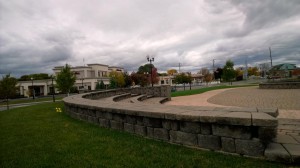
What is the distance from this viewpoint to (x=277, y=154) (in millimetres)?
2963

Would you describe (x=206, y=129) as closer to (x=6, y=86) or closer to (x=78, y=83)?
(x=6, y=86)

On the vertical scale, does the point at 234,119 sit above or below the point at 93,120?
above

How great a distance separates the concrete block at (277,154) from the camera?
114 inches

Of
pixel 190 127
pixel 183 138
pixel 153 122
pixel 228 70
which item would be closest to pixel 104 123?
pixel 153 122

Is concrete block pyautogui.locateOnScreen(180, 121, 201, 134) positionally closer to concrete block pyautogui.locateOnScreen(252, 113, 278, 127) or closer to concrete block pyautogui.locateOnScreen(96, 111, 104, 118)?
concrete block pyautogui.locateOnScreen(252, 113, 278, 127)

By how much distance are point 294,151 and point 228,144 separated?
0.90 m

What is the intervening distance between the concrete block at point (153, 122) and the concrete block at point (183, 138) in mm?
346

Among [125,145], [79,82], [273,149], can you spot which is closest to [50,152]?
[125,145]

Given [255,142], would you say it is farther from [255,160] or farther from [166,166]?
[166,166]

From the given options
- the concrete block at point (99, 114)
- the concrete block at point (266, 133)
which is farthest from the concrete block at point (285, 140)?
the concrete block at point (99, 114)

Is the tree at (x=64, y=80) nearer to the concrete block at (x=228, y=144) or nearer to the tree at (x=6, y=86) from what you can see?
the tree at (x=6, y=86)

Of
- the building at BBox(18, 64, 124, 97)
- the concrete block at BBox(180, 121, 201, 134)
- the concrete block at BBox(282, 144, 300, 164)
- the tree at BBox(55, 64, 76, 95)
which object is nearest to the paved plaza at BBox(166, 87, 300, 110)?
the concrete block at BBox(282, 144, 300, 164)

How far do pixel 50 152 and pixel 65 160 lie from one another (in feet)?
2.17

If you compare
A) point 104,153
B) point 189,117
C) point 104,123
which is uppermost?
point 189,117
